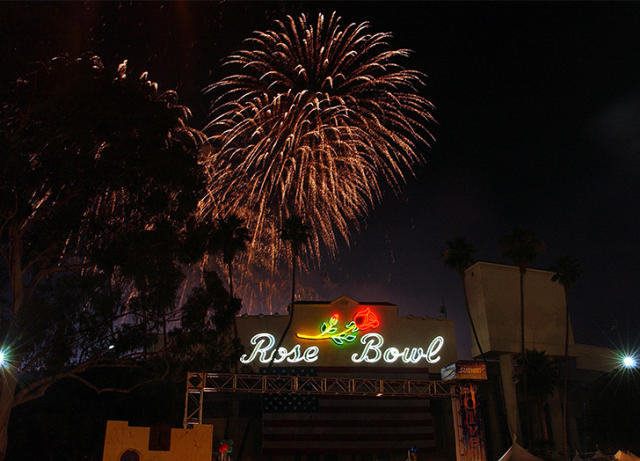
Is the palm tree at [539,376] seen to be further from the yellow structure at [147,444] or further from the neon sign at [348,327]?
the yellow structure at [147,444]

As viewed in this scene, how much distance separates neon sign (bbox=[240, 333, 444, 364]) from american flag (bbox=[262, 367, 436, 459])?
4.03 ft

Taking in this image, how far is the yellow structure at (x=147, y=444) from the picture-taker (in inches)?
766

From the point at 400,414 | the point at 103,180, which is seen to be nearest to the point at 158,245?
the point at 103,180

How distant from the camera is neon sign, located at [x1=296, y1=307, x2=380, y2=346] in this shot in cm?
4772

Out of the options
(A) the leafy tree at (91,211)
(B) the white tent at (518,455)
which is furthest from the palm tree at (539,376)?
(A) the leafy tree at (91,211)

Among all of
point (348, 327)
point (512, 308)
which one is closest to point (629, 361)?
point (512, 308)

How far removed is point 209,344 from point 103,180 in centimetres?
1100

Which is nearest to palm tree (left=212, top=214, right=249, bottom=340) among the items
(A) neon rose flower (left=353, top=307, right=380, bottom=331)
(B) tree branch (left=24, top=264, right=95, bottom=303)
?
(A) neon rose flower (left=353, top=307, right=380, bottom=331)

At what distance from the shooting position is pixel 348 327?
4828cm

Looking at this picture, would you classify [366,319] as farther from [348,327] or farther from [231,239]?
[231,239]

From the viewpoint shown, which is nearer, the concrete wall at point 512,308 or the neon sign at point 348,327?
the concrete wall at point 512,308

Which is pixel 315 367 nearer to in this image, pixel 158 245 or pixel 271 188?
pixel 271 188

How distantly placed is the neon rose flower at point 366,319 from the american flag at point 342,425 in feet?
19.6

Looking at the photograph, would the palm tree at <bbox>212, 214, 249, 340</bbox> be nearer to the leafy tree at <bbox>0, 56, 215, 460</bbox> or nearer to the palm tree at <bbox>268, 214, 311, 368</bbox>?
the palm tree at <bbox>268, 214, 311, 368</bbox>
